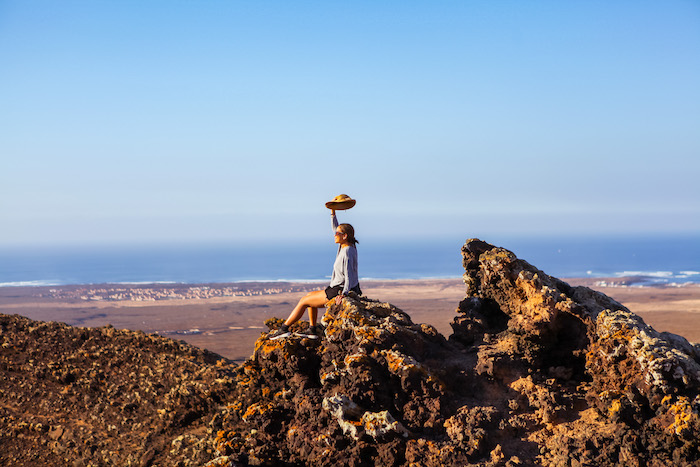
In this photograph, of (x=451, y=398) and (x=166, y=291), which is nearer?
(x=451, y=398)

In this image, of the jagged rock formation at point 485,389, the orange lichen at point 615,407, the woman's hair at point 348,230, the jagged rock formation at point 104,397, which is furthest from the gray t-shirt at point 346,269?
the orange lichen at point 615,407

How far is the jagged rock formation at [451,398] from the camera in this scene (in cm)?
692

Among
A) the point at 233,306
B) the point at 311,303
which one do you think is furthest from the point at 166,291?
the point at 311,303

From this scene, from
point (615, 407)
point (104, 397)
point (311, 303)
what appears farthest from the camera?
point (104, 397)

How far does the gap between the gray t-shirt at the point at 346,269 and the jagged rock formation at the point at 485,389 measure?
371 millimetres

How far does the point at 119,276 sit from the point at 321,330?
253 feet

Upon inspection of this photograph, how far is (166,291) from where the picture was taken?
5606 cm

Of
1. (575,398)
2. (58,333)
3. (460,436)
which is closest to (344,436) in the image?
(460,436)

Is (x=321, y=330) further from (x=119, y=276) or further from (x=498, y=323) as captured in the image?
(x=119, y=276)

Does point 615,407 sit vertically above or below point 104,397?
above

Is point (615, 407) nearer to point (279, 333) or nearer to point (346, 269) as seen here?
point (346, 269)

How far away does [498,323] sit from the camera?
30.8ft

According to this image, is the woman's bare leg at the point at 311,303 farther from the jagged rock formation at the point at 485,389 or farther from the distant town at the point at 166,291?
→ the distant town at the point at 166,291

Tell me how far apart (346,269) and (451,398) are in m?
2.37
